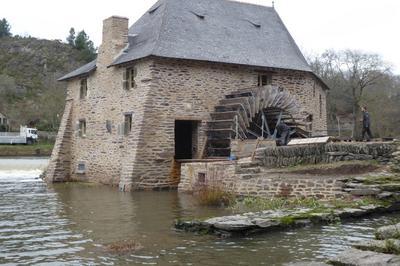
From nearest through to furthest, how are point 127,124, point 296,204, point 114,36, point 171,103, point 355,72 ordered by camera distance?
point 296,204, point 171,103, point 127,124, point 114,36, point 355,72

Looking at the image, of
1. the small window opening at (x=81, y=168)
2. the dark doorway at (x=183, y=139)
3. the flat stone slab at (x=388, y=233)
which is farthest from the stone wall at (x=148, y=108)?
the flat stone slab at (x=388, y=233)

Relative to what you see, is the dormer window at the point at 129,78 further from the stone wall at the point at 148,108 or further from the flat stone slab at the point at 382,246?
the flat stone slab at the point at 382,246

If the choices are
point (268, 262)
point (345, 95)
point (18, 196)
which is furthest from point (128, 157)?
point (345, 95)

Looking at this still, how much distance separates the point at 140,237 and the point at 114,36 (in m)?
13.0

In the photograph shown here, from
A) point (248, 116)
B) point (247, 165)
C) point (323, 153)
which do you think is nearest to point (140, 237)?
point (247, 165)

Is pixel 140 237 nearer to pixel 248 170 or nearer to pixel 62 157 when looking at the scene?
pixel 248 170

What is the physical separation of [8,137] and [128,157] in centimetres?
3384

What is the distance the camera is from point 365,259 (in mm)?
5809

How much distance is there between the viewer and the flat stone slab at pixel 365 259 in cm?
558

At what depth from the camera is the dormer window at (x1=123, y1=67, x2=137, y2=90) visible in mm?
19703

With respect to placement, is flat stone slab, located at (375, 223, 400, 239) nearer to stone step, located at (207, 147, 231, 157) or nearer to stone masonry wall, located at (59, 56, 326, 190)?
stone masonry wall, located at (59, 56, 326, 190)

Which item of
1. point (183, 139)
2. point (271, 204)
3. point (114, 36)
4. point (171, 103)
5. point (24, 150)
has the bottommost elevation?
point (271, 204)

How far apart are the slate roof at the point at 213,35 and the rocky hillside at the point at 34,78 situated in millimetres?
29040

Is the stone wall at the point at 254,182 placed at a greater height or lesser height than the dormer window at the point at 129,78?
lesser
